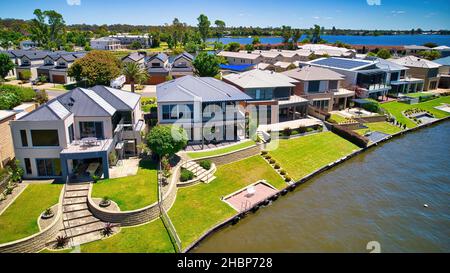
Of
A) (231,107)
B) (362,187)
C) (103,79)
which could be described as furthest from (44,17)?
(362,187)

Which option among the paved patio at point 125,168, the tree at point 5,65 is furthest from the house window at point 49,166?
the tree at point 5,65

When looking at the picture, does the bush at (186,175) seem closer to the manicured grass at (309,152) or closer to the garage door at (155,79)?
the manicured grass at (309,152)

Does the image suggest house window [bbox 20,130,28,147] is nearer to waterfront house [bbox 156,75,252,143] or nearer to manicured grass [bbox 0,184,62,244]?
manicured grass [bbox 0,184,62,244]

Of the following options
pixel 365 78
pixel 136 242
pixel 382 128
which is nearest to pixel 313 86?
pixel 382 128

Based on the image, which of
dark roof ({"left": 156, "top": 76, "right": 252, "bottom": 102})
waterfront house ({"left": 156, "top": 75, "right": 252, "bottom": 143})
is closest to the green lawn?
waterfront house ({"left": 156, "top": 75, "right": 252, "bottom": 143})
